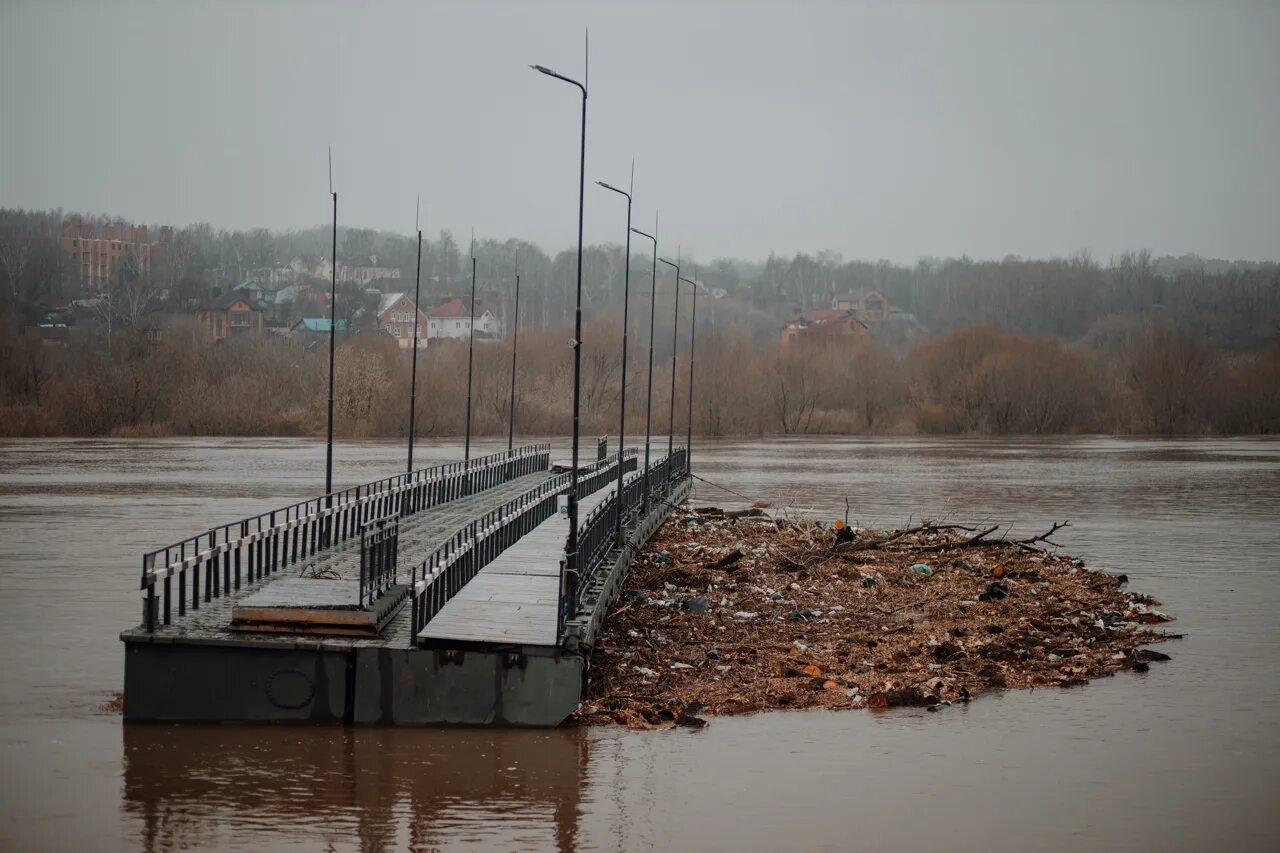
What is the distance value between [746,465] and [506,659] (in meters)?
61.7

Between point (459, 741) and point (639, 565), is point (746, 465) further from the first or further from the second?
point (459, 741)

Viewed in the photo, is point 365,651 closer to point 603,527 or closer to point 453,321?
point 603,527

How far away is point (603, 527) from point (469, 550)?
5962 mm

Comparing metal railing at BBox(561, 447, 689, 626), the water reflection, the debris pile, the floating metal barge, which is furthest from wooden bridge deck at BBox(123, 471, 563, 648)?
the debris pile

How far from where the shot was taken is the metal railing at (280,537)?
2000 centimetres

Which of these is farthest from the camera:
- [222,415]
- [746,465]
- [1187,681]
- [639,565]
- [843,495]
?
[222,415]

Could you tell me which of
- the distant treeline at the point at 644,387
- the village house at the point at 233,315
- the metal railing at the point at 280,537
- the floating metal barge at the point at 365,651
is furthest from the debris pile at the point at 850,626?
the village house at the point at 233,315

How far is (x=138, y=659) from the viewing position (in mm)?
18500

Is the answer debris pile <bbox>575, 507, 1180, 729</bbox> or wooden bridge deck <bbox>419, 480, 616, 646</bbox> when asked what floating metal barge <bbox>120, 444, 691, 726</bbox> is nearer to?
wooden bridge deck <bbox>419, 480, 616, 646</bbox>

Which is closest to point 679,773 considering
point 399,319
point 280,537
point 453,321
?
point 280,537

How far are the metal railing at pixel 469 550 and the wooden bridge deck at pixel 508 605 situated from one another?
16 centimetres

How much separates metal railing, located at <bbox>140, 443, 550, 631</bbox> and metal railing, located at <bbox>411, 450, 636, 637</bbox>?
1190 millimetres

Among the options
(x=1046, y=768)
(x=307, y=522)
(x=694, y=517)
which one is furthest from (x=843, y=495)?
(x=1046, y=768)

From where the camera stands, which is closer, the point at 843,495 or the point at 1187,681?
the point at 1187,681
